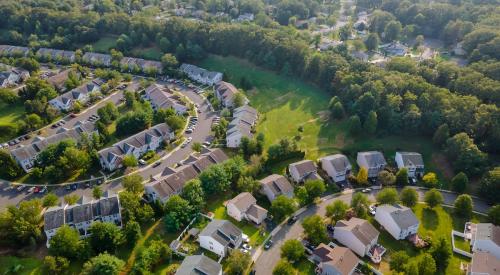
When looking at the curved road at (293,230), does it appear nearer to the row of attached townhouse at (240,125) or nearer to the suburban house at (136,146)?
the row of attached townhouse at (240,125)

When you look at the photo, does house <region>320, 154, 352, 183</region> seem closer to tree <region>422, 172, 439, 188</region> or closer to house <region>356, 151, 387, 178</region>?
house <region>356, 151, 387, 178</region>

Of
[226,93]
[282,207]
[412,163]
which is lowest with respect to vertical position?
[226,93]

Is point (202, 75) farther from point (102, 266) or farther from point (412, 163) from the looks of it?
point (102, 266)

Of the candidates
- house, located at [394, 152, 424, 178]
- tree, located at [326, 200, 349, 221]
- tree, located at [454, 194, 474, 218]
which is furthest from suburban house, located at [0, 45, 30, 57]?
tree, located at [454, 194, 474, 218]

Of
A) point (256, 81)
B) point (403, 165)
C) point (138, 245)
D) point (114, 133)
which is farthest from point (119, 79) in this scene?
point (403, 165)

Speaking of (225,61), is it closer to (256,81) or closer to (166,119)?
(256,81)

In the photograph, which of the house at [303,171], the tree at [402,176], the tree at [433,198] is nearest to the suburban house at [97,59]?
the house at [303,171]

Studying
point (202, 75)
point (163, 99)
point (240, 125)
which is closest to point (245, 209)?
point (240, 125)
